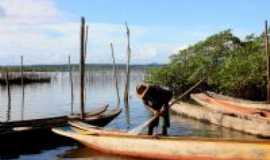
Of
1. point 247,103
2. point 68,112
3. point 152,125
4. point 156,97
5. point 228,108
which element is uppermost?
point 156,97

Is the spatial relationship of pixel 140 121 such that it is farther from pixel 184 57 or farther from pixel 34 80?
pixel 34 80

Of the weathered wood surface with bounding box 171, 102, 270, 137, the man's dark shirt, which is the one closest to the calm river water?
the weathered wood surface with bounding box 171, 102, 270, 137

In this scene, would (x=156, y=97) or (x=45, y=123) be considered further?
(x=45, y=123)

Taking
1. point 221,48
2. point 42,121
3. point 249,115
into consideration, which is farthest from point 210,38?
point 42,121

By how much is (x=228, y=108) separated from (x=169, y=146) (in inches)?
383

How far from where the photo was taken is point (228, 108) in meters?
23.8

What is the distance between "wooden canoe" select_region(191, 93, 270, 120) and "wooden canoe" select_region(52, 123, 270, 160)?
5.75 metres

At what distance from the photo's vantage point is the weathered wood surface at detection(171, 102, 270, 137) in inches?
745

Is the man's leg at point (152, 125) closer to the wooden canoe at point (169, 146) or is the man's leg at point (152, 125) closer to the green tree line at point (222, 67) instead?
the wooden canoe at point (169, 146)

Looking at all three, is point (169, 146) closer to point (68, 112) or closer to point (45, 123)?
point (45, 123)

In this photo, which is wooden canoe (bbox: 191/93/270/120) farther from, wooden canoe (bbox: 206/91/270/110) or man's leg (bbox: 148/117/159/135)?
man's leg (bbox: 148/117/159/135)

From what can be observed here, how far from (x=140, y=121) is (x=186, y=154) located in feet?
45.3

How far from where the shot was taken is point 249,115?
20375 mm

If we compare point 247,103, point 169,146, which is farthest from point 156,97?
point 247,103
